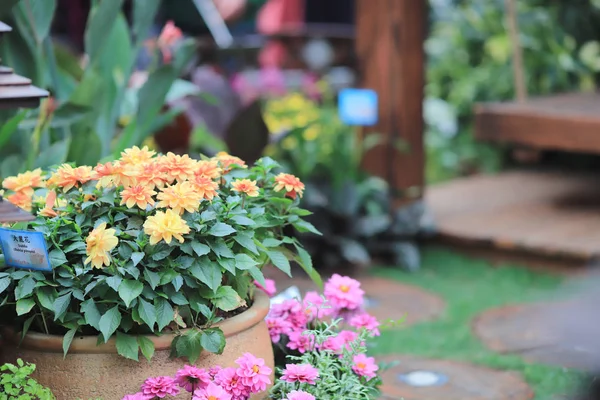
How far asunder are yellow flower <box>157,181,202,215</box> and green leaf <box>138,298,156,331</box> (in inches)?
8.5

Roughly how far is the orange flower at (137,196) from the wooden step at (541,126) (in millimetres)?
3297

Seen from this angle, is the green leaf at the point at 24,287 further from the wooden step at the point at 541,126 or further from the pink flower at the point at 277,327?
the wooden step at the point at 541,126

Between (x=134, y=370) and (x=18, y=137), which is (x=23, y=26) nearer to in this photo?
(x=18, y=137)

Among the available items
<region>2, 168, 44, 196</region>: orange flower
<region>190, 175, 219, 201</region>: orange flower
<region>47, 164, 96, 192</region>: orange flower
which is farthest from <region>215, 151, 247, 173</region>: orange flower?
<region>2, 168, 44, 196</region>: orange flower

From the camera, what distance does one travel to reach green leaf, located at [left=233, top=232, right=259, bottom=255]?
211 cm

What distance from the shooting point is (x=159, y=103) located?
3.54 metres

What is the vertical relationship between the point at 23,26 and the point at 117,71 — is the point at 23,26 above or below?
above

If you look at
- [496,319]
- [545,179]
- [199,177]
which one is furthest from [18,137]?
[545,179]

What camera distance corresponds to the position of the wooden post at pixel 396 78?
4816mm

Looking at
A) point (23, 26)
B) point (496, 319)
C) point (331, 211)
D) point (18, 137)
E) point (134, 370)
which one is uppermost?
point (23, 26)

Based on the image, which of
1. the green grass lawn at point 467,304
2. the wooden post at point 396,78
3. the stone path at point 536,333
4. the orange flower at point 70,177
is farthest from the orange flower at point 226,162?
the wooden post at point 396,78

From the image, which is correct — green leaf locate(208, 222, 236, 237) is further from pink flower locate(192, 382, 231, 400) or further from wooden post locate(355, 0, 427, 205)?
wooden post locate(355, 0, 427, 205)

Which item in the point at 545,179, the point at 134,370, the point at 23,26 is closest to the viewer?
the point at 134,370

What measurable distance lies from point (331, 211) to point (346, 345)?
2.17 metres
